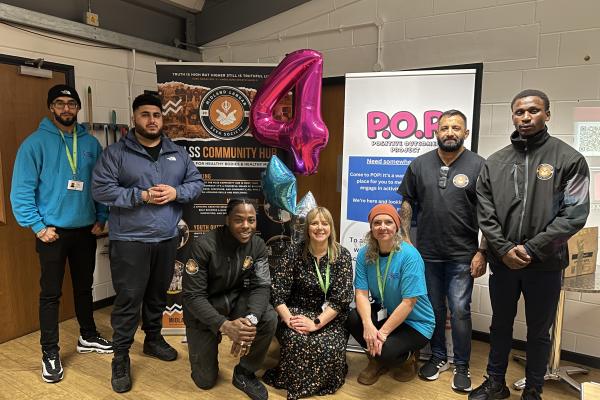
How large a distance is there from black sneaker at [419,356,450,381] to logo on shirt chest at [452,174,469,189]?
1.05 meters

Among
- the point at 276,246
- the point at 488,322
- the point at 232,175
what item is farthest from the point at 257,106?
the point at 488,322

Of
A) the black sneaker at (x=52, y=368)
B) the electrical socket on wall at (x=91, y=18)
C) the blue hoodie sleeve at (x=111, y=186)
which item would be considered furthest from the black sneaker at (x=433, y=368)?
the electrical socket on wall at (x=91, y=18)

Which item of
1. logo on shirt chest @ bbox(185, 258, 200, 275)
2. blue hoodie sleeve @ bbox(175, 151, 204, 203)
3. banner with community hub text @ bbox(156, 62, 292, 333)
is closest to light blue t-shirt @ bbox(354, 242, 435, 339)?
banner with community hub text @ bbox(156, 62, 292, 333)

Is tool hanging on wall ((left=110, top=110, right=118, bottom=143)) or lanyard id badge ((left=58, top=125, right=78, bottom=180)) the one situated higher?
tool hanging on wall ((left=110, top=110, right=118, bottom=143))

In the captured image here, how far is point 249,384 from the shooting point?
2336 mm

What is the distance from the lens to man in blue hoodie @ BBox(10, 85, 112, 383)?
7.86 ft

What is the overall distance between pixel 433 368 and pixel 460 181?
3.61 feet

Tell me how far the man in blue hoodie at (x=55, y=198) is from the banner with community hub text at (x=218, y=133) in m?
0.56

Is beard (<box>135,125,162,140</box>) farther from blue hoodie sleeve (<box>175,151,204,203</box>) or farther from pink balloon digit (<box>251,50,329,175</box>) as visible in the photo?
pink balloon digit (<box>251,50,329,175</box>)

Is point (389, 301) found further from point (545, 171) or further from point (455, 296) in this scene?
point (545, 171)

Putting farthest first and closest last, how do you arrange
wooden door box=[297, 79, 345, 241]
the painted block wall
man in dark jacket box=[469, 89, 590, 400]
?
1. wooden door box=[297, 79, 345, 241]
2. the painted block wall
3. man in dark jacket box=[469, 89, 590, 400]

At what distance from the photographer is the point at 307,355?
2.29m

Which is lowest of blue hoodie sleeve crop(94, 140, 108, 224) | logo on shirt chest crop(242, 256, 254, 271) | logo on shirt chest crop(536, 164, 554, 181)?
logo on shirt chest crop(242, 256, 254, 271)

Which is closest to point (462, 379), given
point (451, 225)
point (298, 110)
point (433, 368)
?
point (433, 368)
